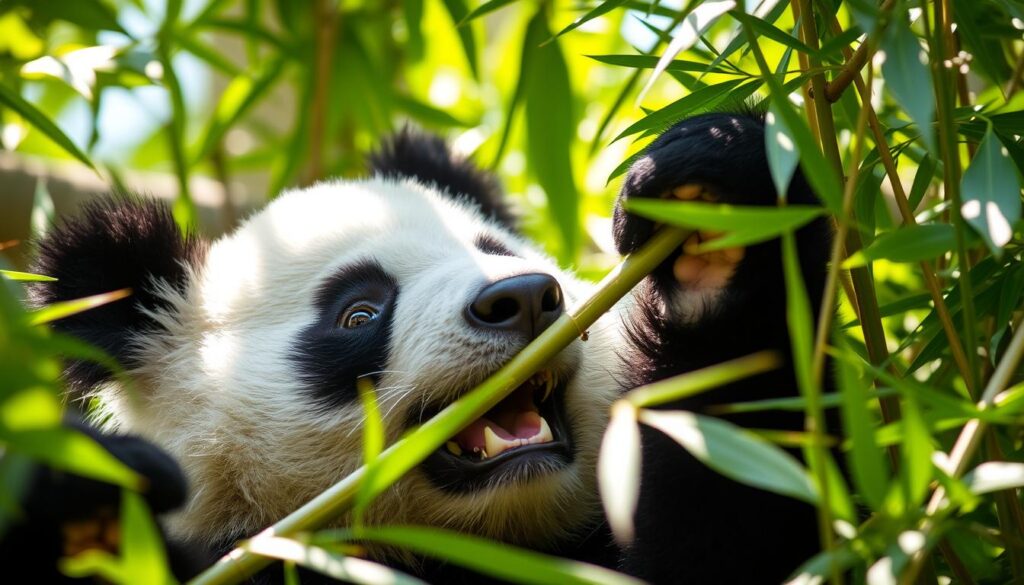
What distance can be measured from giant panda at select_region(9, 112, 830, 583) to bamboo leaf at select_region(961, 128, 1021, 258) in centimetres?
31

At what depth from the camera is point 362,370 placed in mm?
2355

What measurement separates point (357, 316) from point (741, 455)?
4.31ft

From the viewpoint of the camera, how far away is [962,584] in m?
1.74

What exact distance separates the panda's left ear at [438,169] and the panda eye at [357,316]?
0.79 meters

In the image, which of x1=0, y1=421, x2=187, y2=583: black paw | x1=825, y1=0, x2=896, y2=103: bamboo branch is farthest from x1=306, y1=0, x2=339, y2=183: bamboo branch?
x1=0, y1=421, x2=187, y2=583: black paw

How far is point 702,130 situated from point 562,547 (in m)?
0.96

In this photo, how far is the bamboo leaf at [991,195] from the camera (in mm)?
1473

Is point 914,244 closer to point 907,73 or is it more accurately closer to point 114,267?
point 907,73

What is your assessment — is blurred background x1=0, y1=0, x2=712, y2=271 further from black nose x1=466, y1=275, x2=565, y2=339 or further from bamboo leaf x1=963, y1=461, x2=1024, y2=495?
bamboo leaf x1=963, y1=461, x2=1024, y2=495

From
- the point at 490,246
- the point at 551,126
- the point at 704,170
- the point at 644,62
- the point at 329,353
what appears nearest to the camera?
the point at 704,170

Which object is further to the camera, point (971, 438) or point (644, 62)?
point (644, 62)

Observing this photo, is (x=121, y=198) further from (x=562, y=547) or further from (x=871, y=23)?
(x=871, y=23)

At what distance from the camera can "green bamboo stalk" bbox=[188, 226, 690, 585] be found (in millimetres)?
1398

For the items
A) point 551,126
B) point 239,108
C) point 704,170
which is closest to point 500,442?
point 704,170
